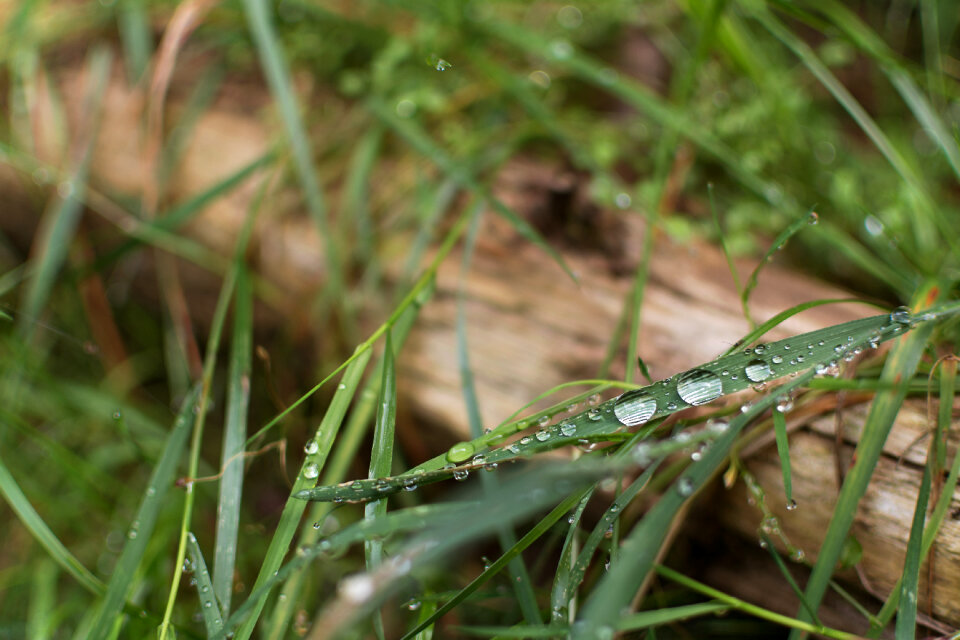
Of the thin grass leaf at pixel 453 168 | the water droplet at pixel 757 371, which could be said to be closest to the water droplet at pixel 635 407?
the water droplet at pixel 757 371

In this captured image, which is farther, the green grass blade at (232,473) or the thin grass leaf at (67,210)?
the thin grass leaf at (67,210)

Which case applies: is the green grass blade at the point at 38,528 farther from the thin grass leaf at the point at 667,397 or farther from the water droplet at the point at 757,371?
the water droplet at the point at 757,371

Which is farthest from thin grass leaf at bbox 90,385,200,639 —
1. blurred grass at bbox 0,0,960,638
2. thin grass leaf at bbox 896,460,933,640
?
thin grass leaf at bbox 896,460,933,640

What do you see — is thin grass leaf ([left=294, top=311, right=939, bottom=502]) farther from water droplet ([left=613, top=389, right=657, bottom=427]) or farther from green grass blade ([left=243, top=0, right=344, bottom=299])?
green grass blade ([left=243, top=0, right=344, bottom=299])

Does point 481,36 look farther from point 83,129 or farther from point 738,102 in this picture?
point 83,129

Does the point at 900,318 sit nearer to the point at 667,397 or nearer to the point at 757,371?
the point at 757,371

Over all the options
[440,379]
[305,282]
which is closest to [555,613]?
[440,379]

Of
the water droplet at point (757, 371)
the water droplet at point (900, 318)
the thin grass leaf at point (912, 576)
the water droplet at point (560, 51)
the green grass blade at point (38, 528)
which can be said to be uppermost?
the water droplet at point (560, 51)
